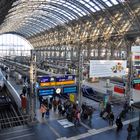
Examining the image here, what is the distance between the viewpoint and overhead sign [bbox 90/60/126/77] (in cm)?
2254

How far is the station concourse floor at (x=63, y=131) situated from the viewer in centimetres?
1843

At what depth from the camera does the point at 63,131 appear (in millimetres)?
19688

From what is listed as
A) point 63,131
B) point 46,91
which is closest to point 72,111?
point 63,131

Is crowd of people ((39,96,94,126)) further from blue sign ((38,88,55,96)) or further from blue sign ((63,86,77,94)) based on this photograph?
blue sign ((38,88,55,96))

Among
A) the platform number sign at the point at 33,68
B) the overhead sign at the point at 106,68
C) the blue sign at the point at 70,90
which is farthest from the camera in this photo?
the overhead sign at the point at 106,68

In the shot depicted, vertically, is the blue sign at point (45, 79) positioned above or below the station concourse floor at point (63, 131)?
above

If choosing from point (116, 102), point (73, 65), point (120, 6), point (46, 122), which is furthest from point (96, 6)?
point (46, 122)

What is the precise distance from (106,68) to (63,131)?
7.82 metres

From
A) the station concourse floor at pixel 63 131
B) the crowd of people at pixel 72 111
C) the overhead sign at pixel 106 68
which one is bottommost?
the station concourse floor at pixel 63 131

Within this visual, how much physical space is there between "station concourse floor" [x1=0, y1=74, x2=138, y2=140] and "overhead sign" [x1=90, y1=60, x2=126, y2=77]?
4621mm

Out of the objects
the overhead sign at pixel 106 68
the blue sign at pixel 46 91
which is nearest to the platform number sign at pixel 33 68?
the blue sign at pixel 46 91

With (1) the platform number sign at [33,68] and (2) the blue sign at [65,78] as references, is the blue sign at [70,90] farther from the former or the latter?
(1) the platform number sign at [33,68]

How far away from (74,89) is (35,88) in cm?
390

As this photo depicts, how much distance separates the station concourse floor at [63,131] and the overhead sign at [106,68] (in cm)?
462
